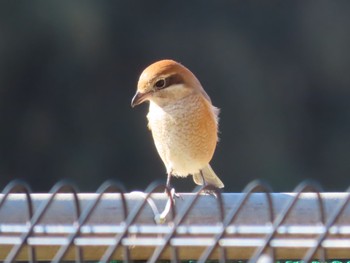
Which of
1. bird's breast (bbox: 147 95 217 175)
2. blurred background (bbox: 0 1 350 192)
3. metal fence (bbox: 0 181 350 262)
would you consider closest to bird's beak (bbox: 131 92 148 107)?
bird's breast (bbox: 147 95 217 175)

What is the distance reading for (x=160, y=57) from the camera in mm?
13125

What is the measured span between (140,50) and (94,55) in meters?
0.52

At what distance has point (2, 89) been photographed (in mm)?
13305

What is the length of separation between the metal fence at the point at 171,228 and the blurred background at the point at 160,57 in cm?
821

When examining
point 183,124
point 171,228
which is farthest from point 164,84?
point 171,228

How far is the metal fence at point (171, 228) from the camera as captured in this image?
381cm

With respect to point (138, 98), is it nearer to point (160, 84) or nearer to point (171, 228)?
point (160, 84)

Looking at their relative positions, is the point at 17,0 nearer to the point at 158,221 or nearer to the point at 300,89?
the point at 300,89

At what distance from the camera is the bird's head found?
607 centimetres

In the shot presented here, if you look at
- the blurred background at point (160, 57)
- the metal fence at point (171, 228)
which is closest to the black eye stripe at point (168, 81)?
the metal fence at point (171, 228)

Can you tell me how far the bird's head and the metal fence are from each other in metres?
1.10

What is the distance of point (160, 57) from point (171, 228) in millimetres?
9254

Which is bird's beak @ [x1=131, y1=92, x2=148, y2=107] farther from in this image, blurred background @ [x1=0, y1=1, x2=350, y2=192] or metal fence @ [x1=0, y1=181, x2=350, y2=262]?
blurred background @ [x1=0, y1=1, x2=350, y2=192]

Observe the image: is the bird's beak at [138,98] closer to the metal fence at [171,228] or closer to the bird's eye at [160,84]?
the bird's eye at [160,84]
